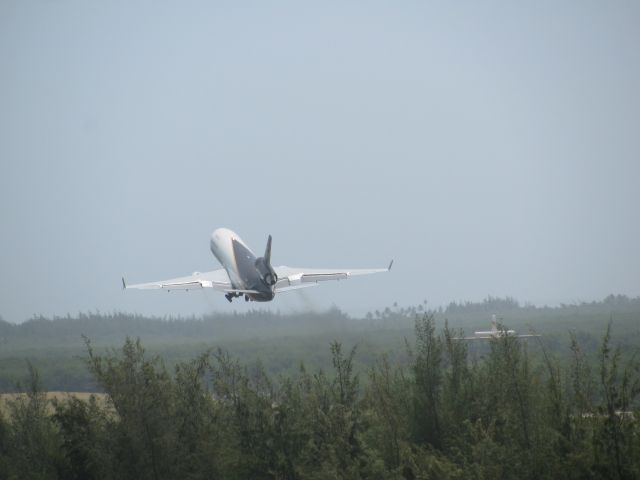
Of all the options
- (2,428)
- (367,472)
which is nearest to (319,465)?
(367,472)

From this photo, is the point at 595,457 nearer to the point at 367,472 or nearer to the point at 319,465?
the point at 367,472

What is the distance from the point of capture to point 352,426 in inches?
1753

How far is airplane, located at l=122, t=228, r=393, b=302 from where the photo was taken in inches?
2854

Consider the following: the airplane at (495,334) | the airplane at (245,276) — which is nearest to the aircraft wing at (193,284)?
the airplane at (245,276)

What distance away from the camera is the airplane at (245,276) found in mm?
72500

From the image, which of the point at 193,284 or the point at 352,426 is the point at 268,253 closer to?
the point at 193,284

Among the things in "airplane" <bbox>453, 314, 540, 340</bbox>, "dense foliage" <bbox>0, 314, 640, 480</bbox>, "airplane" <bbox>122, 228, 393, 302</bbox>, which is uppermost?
"airplane" <bbox>122, 228, 393, 302</bbox>

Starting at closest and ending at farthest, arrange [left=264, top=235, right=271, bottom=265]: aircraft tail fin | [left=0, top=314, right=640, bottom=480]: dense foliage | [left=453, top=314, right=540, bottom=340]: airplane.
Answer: [left=0, top=314, right=640, bottom=480]: dense foliage < [left=453, top=314, right=540, bottom=340]: airplane < [left=264, top=235, right=271, bottom=265]: aircraft tail fin

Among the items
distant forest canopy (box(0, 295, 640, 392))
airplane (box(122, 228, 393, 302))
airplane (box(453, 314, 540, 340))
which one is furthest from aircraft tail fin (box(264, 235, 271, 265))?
airplane (box(453, 314, 540, 340))

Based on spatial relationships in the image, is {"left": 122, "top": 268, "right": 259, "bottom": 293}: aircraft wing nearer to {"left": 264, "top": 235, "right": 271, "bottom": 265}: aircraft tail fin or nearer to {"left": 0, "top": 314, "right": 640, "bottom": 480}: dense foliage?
{"left": 264, "top": 235, "right": 271, "bottom": 265}: aircraft tail fin

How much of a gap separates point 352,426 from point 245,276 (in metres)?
32.3

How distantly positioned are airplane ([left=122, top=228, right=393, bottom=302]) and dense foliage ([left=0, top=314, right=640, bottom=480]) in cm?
1944

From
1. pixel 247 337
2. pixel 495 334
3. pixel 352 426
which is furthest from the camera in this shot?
pixel 247 337

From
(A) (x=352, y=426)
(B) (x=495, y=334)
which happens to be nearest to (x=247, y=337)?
(B) (x=495, y=334)
